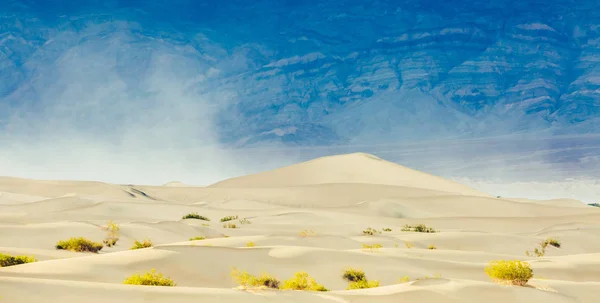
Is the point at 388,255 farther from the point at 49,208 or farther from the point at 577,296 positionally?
the point at 49,208

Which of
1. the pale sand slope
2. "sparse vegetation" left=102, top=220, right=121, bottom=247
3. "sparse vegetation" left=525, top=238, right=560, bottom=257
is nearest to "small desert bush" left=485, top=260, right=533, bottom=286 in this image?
the pale sand slope

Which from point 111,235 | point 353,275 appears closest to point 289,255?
point 353,275

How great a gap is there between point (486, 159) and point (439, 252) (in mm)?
162362

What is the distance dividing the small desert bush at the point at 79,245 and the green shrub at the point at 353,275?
771cm

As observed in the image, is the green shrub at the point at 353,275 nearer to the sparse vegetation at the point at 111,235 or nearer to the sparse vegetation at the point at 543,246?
the sparse vegetation at the point at 111,235

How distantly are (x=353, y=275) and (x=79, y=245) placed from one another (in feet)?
26.4

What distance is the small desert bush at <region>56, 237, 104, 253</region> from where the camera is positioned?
20.4 metres

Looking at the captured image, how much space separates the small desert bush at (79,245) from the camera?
20375mm

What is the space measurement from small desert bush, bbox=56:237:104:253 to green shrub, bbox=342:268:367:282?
7707 millimetres

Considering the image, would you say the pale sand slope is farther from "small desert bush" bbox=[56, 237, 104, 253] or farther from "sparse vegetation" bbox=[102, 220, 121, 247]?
"small desert bush" bbox=[56, 237, 104, 253]

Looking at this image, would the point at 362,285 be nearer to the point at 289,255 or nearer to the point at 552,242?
the point at 289,255

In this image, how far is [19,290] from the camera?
9.91 meters

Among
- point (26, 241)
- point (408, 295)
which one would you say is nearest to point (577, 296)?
point (408, 295)

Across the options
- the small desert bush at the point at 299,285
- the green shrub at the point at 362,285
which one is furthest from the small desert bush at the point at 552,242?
the small desert bush at the point at 299,285
